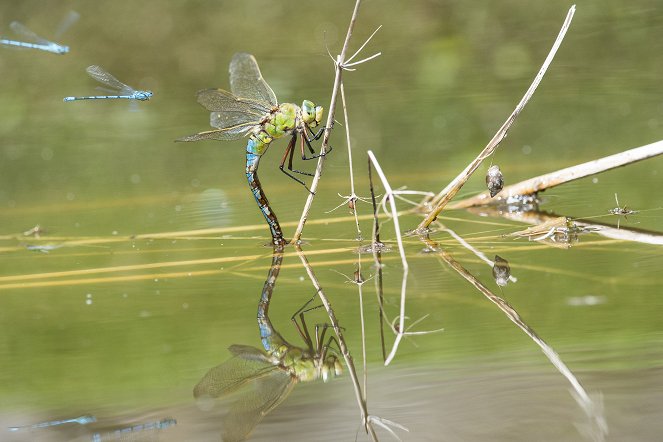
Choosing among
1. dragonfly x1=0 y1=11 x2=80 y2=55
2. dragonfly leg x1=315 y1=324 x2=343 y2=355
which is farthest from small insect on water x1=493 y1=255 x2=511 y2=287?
dragonfly x1=0 y1=11 x2=80 y2=55

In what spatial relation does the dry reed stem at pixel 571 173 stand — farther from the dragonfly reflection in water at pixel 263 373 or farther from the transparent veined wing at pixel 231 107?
the dragonfly reflection in water at pixel 263 373

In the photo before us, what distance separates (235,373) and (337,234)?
1059mm

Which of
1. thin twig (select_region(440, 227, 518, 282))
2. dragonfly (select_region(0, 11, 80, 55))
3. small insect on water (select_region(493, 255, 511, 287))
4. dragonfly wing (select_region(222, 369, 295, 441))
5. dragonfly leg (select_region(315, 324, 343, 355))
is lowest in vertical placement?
thin twig (select_region(440, 227, 518, 282))

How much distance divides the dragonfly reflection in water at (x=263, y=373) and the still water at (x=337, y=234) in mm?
23

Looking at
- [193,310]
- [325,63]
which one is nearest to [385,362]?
[193,310]

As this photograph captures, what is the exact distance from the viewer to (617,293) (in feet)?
5.26

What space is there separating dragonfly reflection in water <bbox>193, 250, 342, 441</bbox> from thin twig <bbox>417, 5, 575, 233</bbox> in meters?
0.74

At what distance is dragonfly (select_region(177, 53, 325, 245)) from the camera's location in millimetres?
2297

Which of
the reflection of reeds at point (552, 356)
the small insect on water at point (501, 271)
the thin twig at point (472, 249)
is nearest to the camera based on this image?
the reflection of reeds at point (552, 356)

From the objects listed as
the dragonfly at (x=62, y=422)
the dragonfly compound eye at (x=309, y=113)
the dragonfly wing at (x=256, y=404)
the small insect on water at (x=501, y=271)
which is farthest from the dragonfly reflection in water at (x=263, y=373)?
the dragonfly compound eye at (x=309, y=113)

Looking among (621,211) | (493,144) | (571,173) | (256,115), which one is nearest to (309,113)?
→ (256,115)

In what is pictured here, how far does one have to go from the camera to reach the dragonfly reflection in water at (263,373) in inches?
44.7

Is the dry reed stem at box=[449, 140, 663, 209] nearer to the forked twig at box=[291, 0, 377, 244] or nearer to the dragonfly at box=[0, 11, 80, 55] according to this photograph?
the forked twig at box=[291, 0, 377, 244]

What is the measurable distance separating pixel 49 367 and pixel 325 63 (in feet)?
10.8
